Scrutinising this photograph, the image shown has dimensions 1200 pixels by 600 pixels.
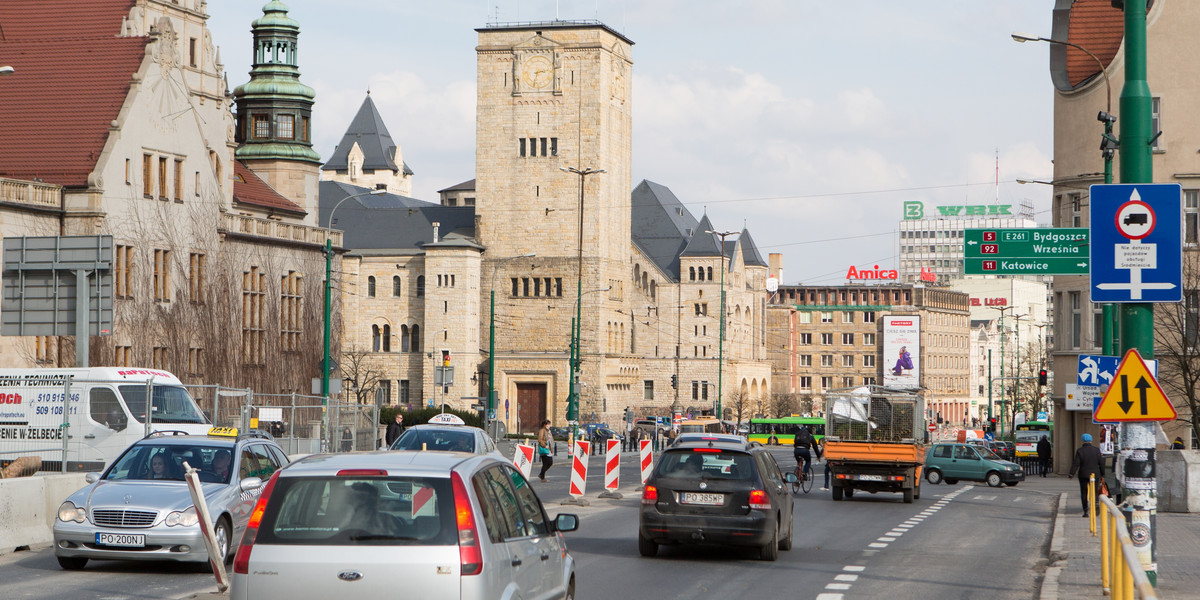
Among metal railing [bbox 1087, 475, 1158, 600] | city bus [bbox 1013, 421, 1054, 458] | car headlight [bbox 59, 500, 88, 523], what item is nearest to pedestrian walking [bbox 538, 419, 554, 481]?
car headlight [bbox 59, 500, 88, 523]

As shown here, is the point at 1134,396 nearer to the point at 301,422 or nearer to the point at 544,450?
the point at 544,450

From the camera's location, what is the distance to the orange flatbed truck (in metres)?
32.3

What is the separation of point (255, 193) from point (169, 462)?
177 feet

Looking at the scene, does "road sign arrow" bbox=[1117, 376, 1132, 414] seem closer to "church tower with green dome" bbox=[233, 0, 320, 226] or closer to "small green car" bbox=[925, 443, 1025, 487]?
"small green car" bbox=[925, 443, 1025, 487]

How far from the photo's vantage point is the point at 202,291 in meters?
57.9

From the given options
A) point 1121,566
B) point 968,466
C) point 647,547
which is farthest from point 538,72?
point 1121,566

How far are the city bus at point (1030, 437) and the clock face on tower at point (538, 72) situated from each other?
3927 cm

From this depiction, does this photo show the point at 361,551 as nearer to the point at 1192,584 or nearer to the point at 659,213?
the point at 1192,584

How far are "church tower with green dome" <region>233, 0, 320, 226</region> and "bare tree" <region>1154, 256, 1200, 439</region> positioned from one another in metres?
43.6

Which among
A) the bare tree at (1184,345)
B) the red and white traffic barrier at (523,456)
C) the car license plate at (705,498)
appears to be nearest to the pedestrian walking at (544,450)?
the red and white traffic barrier at (523,456)

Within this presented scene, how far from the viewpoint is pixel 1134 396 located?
12.3 metres

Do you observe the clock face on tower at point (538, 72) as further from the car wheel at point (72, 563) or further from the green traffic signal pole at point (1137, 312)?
the green traffic signal pole at point (1137, 312)

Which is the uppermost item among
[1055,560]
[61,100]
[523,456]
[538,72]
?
[538,72]

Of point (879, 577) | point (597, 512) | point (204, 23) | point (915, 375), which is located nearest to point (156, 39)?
point (204, 23)
